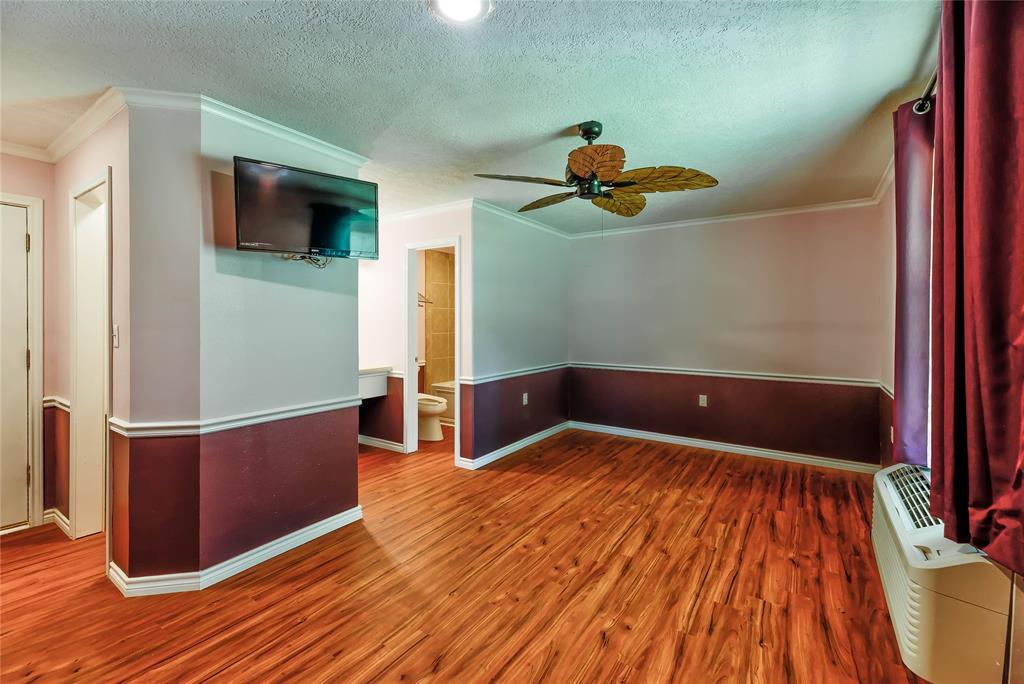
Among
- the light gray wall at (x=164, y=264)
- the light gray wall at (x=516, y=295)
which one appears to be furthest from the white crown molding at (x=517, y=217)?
the light gray wall at (x=164, y=264)

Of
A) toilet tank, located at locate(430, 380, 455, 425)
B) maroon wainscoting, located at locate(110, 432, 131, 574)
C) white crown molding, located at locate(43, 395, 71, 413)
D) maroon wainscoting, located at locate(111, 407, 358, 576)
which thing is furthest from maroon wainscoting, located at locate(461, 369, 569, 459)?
white crown molding, located at locate(43, 395, 71, 413)

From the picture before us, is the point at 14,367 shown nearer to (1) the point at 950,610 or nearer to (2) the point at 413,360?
(2) the point at 413,360

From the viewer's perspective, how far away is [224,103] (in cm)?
222

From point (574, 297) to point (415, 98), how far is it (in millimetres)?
3564

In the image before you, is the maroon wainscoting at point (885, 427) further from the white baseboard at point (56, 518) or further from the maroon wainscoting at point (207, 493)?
the white baseboard at point (56, 518)

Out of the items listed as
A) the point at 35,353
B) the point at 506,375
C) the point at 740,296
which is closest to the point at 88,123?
the point at 35,353

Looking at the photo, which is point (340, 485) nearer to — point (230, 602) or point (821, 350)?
point (230, 602)

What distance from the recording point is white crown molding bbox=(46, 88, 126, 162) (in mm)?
2151

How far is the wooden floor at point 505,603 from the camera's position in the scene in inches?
68.7

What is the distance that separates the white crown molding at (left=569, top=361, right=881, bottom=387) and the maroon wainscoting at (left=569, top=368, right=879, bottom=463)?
0.11 feet

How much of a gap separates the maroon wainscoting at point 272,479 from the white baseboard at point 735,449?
3.09m

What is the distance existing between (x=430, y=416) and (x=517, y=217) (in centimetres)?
227

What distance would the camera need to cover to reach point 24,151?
2.72 m

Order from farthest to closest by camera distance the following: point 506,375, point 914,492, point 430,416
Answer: point 430,416
point 506,375
point 914,492
